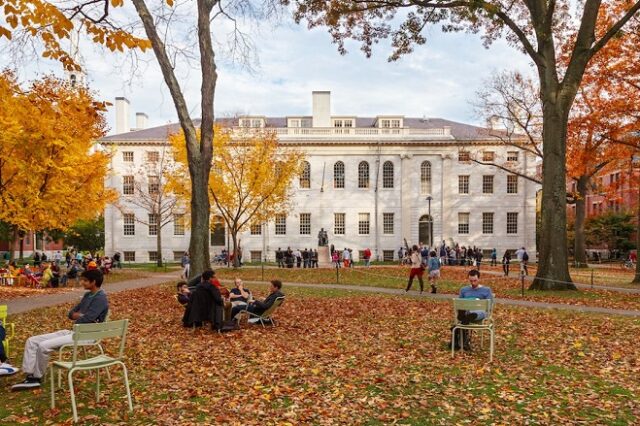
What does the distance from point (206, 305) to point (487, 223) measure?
43343 mm

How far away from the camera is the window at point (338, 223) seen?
4994 cm

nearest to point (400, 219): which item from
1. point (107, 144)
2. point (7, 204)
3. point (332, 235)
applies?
point (332, 235)

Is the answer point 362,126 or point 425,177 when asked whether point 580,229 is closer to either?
point 425,177

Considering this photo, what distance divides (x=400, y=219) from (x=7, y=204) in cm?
3506

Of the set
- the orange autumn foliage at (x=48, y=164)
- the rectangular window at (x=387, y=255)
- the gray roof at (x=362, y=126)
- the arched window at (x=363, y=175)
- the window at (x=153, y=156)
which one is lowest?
the rectangular window at (x=387, y=255)

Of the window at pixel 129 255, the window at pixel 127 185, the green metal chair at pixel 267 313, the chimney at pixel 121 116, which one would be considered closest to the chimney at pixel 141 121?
the chimney at pixel 121 116

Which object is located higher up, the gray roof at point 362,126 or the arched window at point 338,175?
the gray roof at point 362,126

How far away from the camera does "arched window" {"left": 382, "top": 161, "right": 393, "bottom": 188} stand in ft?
164

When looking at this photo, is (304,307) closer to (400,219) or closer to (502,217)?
(400,219)

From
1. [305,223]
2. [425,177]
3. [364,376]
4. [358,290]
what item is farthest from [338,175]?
[364,376]

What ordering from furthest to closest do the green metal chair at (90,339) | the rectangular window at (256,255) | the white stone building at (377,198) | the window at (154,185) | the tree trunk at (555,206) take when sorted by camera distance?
the rectangular window at (256,255)
the white stone building at (377,198)
the window at (154,185)
the tree trunk at (555,206)
the green metal chair at (90,339)

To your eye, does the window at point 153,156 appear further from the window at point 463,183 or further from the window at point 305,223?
the window at point 463,183

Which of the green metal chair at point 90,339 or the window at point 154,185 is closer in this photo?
the green metal chair at point 90,339

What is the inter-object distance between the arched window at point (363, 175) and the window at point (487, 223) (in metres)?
11.6
